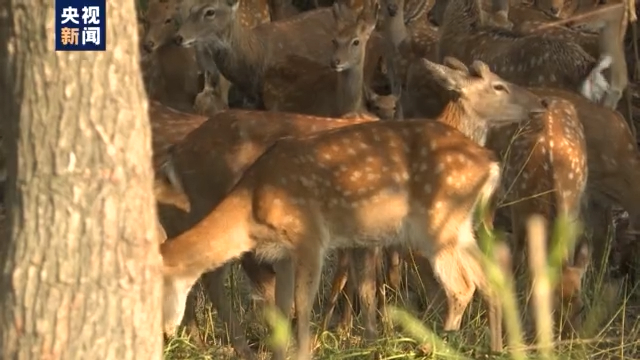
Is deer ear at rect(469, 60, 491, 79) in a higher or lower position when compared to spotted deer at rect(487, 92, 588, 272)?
higher

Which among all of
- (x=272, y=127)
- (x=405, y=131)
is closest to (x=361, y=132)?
(x=405, y=131)

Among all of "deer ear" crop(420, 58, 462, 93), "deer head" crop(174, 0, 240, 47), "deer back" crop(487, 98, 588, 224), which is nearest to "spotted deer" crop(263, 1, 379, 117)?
"deer head" crop(174, 0, 240, 47)

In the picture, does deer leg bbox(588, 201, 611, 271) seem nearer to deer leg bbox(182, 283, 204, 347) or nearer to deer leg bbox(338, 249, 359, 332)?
deer leg bbox(338, 249, 359, 332)

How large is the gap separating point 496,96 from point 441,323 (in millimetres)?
1260

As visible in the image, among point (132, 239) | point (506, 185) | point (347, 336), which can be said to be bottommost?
point (347, 336)

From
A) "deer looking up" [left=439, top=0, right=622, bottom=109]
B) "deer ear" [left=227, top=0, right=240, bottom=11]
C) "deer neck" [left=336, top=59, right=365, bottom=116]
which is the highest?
"deer ear" [left=227, top=0, right=240, bottom=11]

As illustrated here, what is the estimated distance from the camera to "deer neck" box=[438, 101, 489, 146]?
8.29m

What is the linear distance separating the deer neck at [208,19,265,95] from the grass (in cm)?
205

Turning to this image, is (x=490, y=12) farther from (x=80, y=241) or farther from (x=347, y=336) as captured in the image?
(x=80, y=241)

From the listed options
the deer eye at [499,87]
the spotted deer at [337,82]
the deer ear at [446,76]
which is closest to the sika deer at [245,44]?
the spotted deer at [337,82]

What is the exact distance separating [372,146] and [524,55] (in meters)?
2.80

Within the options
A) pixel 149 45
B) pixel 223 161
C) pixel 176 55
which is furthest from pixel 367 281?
pixel 176 55

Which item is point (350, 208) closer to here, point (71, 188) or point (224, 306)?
point (224, 306)

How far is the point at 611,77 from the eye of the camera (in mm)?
9414
